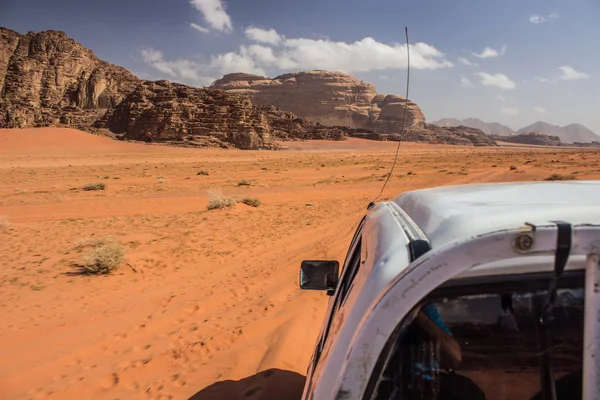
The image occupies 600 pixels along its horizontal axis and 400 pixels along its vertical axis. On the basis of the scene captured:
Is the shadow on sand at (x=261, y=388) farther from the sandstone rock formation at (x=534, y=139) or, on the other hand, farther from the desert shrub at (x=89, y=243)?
the sandstone rock formation at (x=534, y=139)

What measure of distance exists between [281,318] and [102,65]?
346 ft

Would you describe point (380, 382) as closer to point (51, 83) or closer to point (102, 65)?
point (51, 83)

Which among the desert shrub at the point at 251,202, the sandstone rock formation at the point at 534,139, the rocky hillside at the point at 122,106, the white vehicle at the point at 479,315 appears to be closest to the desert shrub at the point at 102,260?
the white vehicle at the point at 479,315

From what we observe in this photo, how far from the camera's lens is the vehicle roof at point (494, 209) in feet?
3.74

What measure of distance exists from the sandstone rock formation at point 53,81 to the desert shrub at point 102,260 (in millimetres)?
76970

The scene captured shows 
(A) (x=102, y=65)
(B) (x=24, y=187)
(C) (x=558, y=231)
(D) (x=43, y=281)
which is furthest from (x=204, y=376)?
(A) (x=102, y=65)

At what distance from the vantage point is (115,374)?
150 inches

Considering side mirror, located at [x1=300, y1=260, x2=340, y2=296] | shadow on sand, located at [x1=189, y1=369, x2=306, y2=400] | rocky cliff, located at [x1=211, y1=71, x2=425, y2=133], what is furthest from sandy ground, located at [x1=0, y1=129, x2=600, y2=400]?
rocky cliff, located at [x1=211, y1=71, x2=425, y2=133]

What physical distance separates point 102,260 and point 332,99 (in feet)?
467

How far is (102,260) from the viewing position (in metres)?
6.75

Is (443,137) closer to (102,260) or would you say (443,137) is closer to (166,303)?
(102,260)

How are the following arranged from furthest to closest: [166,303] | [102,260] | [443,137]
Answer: [443,137] < [102,260] < [166,303]

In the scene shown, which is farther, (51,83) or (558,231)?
(51,83)

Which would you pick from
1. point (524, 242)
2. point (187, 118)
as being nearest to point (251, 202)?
point (524, 242)
